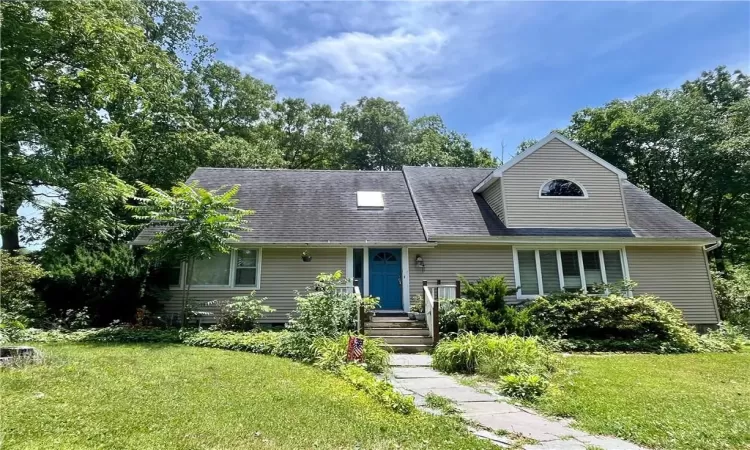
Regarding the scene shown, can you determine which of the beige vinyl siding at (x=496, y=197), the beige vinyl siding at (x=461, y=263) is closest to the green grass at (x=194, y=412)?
the beige vinyl siding at (x=461, y=263)

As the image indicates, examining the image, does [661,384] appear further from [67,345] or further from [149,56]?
[149,56]

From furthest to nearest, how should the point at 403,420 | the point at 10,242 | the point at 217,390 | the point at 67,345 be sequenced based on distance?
the point at 10,242 < the point at 67,345 < the point at 217,390 < the point at 403,420

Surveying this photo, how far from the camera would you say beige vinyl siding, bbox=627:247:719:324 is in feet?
41.0

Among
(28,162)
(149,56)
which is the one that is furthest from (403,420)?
(149,56)

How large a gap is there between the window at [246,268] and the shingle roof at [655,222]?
1194 cm

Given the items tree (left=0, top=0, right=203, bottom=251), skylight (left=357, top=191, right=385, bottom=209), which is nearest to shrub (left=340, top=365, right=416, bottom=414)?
skylight (left=357, top=191, right=385, bottom=209)

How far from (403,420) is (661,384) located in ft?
14.8

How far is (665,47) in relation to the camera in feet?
33.5

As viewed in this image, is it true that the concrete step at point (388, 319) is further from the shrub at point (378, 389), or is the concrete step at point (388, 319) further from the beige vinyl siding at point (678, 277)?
the beige vinyl siding at point (678, 277)

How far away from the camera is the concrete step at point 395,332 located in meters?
9.91

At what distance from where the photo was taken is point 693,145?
21.6 metres

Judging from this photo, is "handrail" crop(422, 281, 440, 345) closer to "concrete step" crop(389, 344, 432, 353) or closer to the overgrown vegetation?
"concrete step" crop(389, 344, 432, 353)

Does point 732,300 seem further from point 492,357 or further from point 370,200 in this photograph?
point 370,200

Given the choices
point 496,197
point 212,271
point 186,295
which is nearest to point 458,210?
point 496,197
